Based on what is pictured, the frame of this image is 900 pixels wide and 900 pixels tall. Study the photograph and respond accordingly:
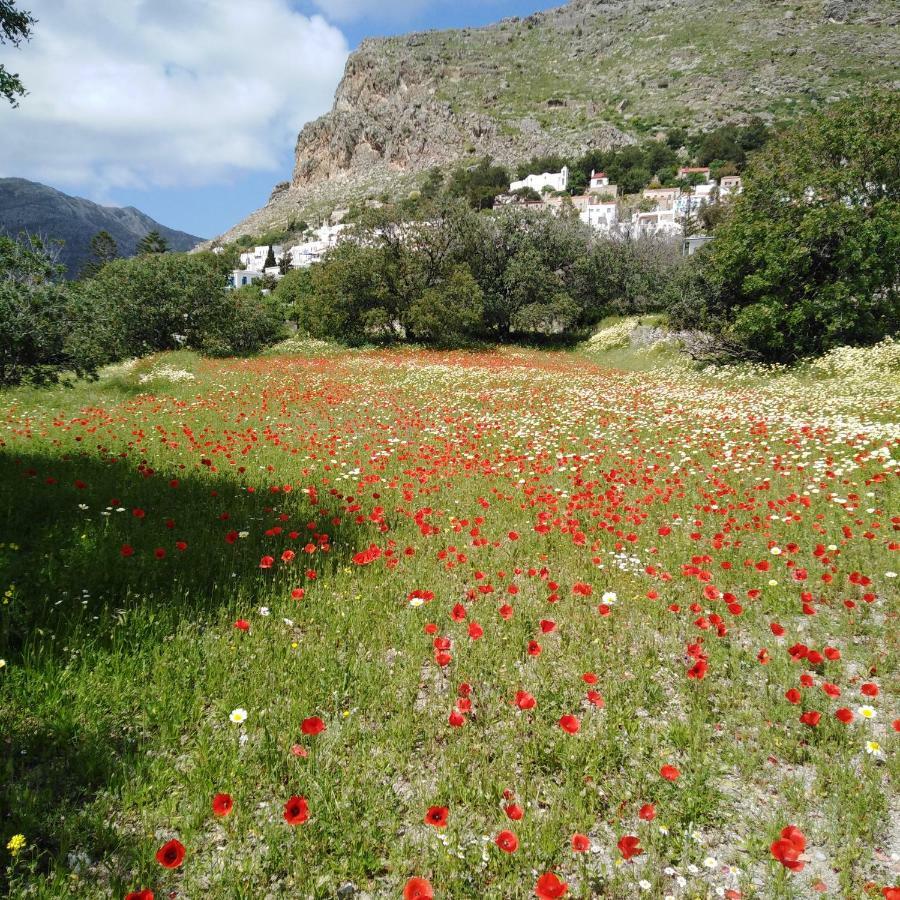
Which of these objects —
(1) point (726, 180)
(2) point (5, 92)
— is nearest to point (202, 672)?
(2) point (5, 92)

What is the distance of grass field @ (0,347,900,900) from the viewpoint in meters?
2.22

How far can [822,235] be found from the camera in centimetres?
1792

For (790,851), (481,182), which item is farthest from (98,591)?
(481,182)

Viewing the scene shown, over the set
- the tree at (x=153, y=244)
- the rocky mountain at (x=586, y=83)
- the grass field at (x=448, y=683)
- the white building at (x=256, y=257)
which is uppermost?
the rocky mountain at (x=586, y=83)

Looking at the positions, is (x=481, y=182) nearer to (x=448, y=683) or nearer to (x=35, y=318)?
(x=35, y=318)

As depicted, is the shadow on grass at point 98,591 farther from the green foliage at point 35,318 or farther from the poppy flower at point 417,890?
the green foliage at point 35,318

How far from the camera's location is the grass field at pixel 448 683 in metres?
2.22

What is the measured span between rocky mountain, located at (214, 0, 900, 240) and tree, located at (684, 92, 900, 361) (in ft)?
352

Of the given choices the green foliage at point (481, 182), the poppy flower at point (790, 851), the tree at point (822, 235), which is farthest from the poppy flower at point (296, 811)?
the green foliage at point (481, 182)

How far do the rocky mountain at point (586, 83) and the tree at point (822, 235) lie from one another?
352 feet

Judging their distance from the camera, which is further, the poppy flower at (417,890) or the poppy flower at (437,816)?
the poppy flower at (437,816)

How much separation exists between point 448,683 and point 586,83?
18885 cm

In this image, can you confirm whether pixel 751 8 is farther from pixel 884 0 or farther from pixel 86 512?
pixel 86 512

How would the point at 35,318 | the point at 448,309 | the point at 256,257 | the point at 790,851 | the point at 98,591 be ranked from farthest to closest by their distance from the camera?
the point at 256,257 < the point at 448,309 < the point at 35,318 < the point at 98,591 < the point at 790,851
